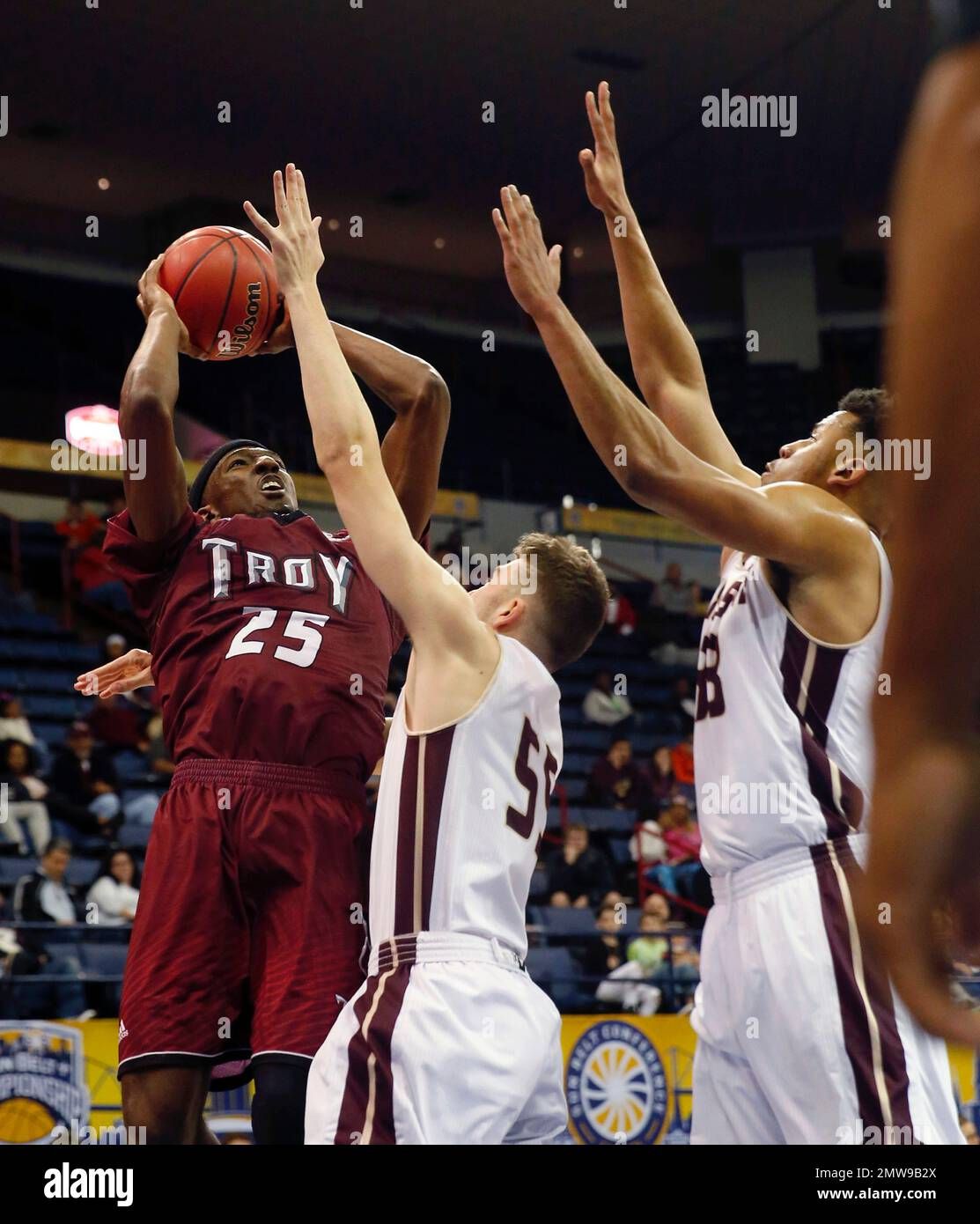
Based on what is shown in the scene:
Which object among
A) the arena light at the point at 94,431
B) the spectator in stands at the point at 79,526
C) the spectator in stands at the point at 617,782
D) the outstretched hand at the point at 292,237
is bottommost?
the spectator in stands at the point at 617,782

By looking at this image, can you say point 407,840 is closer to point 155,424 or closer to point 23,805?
point 155,424

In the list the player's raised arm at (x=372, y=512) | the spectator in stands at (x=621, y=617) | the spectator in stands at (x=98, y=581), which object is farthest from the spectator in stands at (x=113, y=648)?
the player's raised arm at (x=372, y=512)

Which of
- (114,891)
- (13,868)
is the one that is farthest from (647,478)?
(13,868)

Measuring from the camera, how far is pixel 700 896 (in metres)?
10.9

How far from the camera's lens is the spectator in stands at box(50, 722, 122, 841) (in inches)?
399

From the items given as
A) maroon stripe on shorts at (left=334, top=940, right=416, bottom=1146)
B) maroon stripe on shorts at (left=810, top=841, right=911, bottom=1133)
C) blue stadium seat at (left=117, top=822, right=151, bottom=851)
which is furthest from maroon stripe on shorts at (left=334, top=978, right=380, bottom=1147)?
blue stadium seat at (left=117, top=822, right=151, bottom=851)

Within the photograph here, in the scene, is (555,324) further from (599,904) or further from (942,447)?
(599,904)

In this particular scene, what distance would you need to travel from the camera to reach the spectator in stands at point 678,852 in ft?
36.2

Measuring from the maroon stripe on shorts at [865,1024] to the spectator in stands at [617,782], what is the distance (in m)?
9.55

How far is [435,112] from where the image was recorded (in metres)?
15.7

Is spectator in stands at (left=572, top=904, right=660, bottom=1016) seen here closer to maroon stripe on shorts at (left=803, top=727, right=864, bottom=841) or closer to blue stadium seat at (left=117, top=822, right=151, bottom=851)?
blue stadium seat at (left=117, top=822, right=151, bottom=851)

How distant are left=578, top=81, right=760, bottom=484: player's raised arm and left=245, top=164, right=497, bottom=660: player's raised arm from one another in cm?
93

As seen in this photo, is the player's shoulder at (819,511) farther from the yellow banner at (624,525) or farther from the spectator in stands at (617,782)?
the yellow banner at (624,525)

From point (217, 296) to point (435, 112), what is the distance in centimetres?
1252
